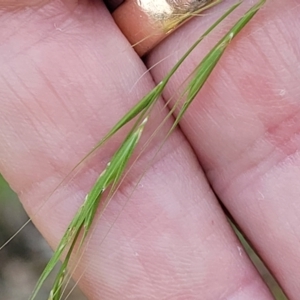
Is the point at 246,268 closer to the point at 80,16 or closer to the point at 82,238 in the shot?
the point at 82,238

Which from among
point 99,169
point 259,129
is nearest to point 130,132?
point 99,169

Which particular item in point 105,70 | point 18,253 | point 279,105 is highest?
point 105,70

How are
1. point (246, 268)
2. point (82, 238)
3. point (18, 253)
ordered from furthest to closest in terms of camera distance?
point (18, 253) → point (246, 268) → point (82, 238)

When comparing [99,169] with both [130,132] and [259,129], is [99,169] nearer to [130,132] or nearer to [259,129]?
A: [130,132]

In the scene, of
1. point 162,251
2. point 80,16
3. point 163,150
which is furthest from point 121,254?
point 80,16
